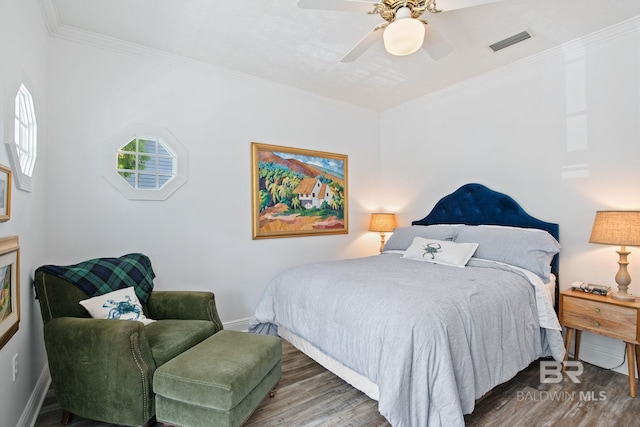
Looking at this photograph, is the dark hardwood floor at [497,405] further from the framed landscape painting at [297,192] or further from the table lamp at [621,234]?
the framed landscape painting at [297,192]

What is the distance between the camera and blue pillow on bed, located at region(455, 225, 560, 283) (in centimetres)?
263

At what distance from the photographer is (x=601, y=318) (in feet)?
7.68

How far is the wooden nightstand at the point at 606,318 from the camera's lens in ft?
7.22

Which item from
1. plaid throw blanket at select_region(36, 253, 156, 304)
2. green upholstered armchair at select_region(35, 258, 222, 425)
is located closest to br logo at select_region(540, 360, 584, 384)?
green upholstered armchair at select_region(35, 258, 222, 425)

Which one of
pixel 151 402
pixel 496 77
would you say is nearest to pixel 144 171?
pixel 151 402

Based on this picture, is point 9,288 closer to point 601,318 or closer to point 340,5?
point 340,5

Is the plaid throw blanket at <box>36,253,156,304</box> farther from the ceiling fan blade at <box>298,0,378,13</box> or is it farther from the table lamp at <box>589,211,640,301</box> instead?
the table lamp at <box>589,211,640,301</box>

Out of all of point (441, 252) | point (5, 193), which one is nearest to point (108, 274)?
point (5, 193)

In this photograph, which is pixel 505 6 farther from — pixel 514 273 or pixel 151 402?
pixel 151 402

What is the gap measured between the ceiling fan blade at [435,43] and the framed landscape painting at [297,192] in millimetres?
1921

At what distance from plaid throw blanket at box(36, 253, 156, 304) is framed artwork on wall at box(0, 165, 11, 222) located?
24.2 inches

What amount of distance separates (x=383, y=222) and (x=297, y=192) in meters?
1.27

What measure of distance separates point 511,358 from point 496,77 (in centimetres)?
280

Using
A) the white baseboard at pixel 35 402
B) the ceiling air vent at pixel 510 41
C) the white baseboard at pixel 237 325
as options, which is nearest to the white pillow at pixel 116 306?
the white baseboard at pixel 35 402
